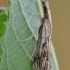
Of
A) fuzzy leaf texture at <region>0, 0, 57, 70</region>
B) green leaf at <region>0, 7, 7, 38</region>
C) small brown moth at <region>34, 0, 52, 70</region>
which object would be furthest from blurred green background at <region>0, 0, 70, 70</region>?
green leaf at <region>0, 7, 7, 38</region>

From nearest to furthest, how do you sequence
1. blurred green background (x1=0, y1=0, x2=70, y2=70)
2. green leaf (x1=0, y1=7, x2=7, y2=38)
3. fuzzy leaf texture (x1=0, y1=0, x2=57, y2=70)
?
1. green leaf (x1=0, y1=7, x2=7, y2=38)
2. fuzzy leaf texture (x1=0, y1=0, x2=57, y2=70)
3. blurred green background (x1=0, y1=0, x2=70, y2=70)

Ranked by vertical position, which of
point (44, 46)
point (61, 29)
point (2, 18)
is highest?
point (2, 18)

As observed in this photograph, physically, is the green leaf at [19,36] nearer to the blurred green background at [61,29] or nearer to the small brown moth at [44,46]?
the small brown moth at [44,46]

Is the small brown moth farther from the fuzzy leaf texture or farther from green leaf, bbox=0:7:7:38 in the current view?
green leaf, bbox=0:7:7:38

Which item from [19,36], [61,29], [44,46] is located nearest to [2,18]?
[19,36]

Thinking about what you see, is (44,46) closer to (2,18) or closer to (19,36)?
(19,36)

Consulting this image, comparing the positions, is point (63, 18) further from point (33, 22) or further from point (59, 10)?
point (33, 22)

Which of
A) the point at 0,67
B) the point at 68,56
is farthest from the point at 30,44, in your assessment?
the point at 68,56
